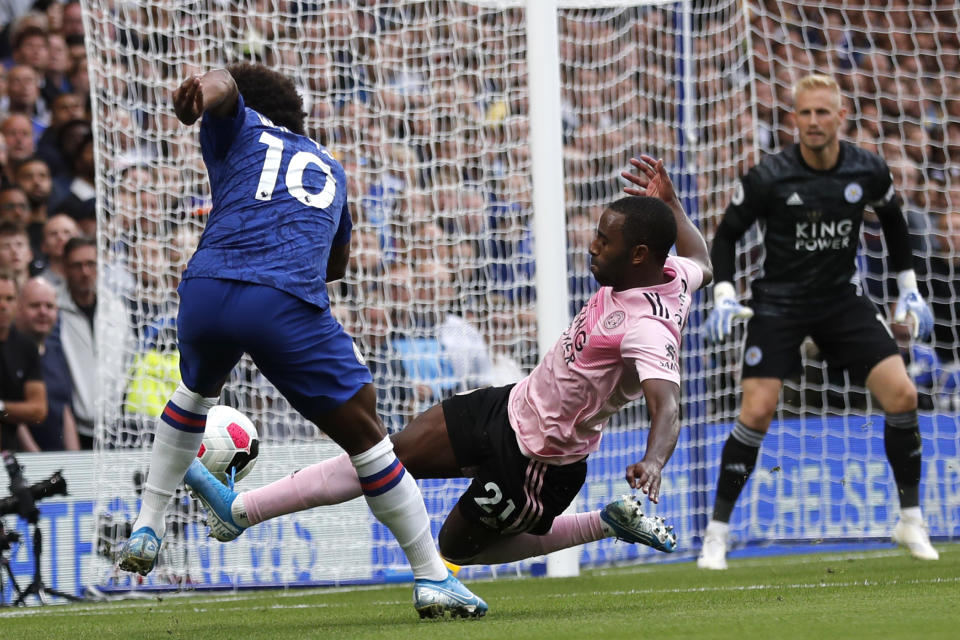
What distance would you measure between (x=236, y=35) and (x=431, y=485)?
122 inches

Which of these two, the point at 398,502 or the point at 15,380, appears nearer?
the point at 398,502

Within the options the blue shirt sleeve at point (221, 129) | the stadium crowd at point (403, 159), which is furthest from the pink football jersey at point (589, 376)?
the stadium crowd at point (403, 159)

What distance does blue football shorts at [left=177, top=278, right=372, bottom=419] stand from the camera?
13.6 feet

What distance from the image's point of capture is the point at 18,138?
942 cm

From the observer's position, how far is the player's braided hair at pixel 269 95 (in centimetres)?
457

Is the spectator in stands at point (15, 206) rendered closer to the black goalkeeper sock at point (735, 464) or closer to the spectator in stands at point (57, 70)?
the spectator in stands at point (57, 70)

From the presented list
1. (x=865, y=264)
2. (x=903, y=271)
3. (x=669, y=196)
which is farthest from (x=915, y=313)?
(x=865, y=264)

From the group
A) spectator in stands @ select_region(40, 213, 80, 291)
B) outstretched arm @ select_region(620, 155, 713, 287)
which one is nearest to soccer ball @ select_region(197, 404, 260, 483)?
outstretched arm @ select_region(620, 155, 713, 287)

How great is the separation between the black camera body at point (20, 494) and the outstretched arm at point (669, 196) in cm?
395

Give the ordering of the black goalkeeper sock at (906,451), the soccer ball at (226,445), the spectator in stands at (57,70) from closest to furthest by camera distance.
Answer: the soccer ball at (226,445) < the black goalkeeper sock at (906,451) < the spectator in stands at (57,70)

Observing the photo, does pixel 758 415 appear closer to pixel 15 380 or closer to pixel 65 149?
pixel 15 380

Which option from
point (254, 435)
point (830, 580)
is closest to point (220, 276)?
point (254, 435)

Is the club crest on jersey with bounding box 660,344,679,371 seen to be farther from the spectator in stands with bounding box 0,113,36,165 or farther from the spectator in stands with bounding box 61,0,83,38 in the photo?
the spectator in stands with bounding box 61,0,83,38

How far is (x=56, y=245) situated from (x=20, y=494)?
2323 millimetres
